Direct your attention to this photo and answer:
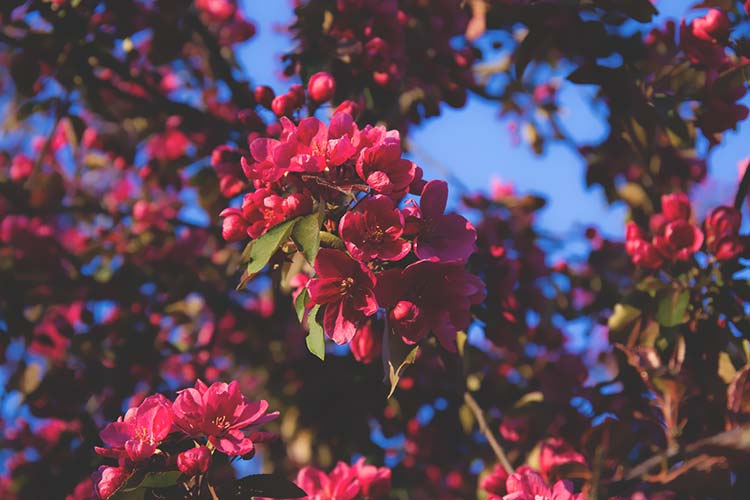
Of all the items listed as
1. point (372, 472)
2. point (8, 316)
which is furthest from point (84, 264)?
point (372, 472)

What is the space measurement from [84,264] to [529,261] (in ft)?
6.56

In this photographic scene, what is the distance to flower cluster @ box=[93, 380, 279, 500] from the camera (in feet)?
4.60

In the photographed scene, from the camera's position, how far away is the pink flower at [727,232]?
6.88 feet

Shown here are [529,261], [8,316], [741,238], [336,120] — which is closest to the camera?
[336,120]

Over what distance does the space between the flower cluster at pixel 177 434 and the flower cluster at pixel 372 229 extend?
0.27 metres

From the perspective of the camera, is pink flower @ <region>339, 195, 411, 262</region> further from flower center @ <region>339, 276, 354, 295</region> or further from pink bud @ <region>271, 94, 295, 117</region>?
pink bud @ <region>271, 94, 295, 117</region>

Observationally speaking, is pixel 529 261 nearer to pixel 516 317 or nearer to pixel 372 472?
pixel 516 317

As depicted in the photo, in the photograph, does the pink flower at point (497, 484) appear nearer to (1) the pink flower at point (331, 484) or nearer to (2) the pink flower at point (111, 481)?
(1) the pink flower at point (331, 484)

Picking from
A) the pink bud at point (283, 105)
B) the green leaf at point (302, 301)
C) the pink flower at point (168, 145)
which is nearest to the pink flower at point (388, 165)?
the green leaf at point (302, 301)

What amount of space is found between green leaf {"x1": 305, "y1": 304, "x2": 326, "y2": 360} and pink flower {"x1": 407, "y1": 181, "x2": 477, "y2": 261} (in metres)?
0.27

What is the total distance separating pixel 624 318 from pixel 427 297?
3.22ft

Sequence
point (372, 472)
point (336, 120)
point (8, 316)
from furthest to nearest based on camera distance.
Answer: point (8, 316) → point (372, 472) → point (336, 120)

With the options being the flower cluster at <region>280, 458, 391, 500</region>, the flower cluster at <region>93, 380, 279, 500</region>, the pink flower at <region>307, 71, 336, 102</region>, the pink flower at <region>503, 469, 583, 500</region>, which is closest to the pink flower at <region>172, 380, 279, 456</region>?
the flower cluster at <region>93, 380, 279, 500</region>

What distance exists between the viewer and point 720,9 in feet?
7.26
